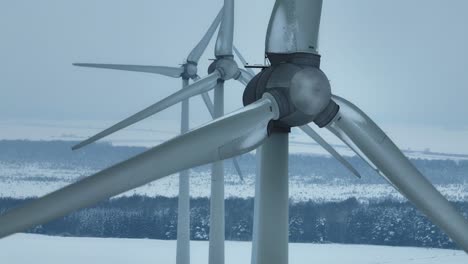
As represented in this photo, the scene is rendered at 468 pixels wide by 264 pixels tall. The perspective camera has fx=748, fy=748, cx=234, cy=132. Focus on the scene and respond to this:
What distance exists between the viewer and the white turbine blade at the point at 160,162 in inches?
315

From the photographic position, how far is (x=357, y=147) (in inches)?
428

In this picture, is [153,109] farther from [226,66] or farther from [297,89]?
[297,89]

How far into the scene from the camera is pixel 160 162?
8.74 m

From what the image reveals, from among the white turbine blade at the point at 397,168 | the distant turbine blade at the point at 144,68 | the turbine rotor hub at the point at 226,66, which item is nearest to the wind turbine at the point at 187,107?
the distant turbine blade at the point at 144,68

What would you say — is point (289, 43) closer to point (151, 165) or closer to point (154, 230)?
point (151, 165)

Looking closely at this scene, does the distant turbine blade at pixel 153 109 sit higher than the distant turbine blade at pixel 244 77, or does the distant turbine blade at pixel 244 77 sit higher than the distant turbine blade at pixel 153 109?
the distant turbine blade at pixel 244 77

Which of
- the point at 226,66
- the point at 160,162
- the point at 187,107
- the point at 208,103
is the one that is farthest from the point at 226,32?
the point at 160,162

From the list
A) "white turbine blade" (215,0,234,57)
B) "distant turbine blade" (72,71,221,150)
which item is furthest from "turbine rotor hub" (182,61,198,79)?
"distant turbine blade" (72,71,221,150)

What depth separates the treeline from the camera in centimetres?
7994

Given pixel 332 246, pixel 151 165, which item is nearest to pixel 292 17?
pixel 151 165

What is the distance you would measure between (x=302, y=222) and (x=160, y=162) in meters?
79.9

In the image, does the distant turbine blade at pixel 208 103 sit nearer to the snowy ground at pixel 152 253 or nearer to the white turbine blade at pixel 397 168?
the white turbine blade at pixel 397 168

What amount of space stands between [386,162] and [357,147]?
496 mm

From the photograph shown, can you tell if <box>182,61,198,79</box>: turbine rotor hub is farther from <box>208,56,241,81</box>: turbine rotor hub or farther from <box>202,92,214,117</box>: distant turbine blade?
<box>208,56,241,81</box>: turbine rotor hub
